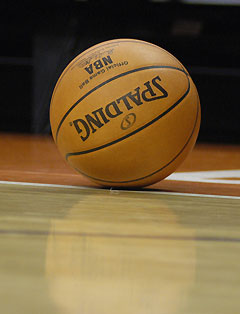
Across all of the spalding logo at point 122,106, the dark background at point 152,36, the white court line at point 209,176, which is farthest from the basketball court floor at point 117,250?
the dark background at point 152,36

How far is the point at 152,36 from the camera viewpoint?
579cm

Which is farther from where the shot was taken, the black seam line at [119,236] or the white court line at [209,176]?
the white court line at [209,176]

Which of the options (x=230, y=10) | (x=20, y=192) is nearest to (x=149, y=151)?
(x=20, y=192)

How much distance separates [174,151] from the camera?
1700mm

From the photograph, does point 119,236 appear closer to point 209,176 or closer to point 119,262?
point 119,262

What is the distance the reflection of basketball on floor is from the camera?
695mm

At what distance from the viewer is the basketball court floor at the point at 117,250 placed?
0.70 meters

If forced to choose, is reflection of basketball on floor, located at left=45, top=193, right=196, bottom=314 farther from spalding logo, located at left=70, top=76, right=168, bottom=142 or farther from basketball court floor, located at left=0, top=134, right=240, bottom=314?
spalding logo, located at left=70, top=76, right=168, bottom=142

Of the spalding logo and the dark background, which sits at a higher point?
the dark background

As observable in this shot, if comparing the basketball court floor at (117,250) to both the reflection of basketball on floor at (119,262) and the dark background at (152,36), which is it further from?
the dark background at (152,36)

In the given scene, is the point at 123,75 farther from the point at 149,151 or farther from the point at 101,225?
the point at 101,225

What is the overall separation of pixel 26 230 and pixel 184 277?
15.6 inches

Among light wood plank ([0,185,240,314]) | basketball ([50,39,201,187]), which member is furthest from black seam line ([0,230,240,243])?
basketball ([50,39,201,187])

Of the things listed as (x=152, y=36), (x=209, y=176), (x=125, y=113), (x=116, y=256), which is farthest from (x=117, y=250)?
(x=152, y=36)
